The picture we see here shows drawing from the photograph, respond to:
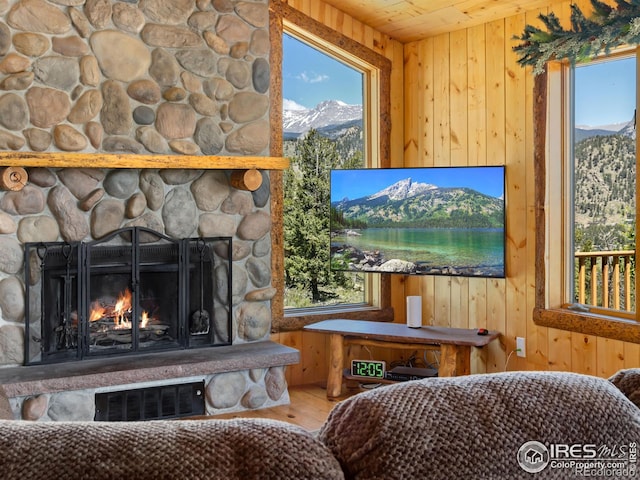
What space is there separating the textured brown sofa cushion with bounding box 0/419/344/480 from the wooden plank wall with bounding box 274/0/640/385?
3.58 metres

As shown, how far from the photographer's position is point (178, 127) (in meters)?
4.23

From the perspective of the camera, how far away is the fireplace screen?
3.90 metres

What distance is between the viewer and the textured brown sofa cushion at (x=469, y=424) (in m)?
0.81

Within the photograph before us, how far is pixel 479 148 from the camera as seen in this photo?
4805mm

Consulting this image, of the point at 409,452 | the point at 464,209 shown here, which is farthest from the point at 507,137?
the point at 409,452

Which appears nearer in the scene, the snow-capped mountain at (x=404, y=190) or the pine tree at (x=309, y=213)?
the snow-capped mountain at (x=404, y=190)

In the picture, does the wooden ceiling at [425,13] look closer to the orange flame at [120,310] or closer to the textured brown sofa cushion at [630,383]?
the orange flame at [120,310]

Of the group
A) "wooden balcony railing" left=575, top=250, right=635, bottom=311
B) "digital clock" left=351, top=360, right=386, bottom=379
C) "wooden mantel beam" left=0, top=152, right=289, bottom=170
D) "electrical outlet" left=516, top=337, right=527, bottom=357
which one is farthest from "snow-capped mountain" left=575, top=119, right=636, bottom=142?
"digital clock" left=351, top=360, right=386, bottom=379

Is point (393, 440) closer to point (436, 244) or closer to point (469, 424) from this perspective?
point (469, 424)

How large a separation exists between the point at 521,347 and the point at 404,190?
129 cm

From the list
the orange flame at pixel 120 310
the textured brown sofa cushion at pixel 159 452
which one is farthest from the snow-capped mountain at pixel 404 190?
the textured brown sofa cushion at pixel 159 452

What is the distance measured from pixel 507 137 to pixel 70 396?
3125 mm

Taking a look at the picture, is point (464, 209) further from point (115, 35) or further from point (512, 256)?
point (115, 35)

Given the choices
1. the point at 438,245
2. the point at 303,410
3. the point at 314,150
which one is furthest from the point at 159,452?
the point at 314,150
